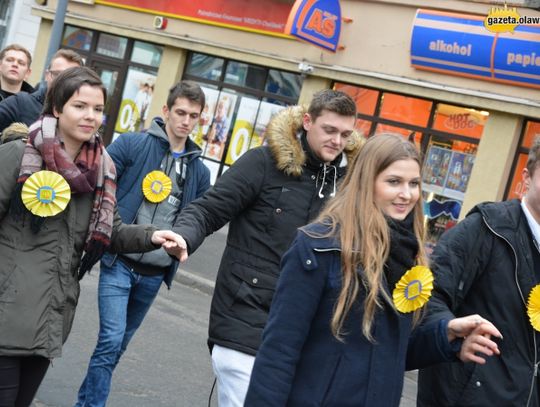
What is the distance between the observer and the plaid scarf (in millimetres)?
3477

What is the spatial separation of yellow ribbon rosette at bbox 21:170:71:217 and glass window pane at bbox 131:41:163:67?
609 inches

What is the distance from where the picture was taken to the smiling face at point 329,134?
12.9ft

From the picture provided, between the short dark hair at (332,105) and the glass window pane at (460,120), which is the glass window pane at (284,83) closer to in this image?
the glass window pane at (460,120)

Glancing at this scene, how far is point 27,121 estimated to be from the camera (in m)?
6.13

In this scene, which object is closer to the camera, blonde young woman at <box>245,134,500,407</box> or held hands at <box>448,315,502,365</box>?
blonde young woman at <box>245,134,500,407</box>

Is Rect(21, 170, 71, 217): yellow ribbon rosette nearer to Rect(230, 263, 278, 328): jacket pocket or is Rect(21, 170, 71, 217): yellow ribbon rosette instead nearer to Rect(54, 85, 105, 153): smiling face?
Rect(54, 85, 105, 153): smiling face

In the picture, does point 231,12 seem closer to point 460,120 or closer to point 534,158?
point 460,120

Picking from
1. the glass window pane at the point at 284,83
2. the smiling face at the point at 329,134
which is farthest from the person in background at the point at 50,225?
the glass window pane at the point at 284,83

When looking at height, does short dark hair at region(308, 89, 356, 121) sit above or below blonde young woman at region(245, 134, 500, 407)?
Result: above

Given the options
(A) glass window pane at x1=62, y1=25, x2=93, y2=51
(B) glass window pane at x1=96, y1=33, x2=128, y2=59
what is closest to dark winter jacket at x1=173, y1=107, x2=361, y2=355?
(B) glass window pane at x1=96, y1=33, x2=128, y2=59

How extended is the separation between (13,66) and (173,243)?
12.0 ft

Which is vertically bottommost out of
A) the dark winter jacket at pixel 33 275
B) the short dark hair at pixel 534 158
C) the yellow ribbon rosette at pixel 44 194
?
the dark winter jacket at pixel 33 275

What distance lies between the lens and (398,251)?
2883mm

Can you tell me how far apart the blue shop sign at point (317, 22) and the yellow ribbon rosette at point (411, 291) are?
10791 mm
